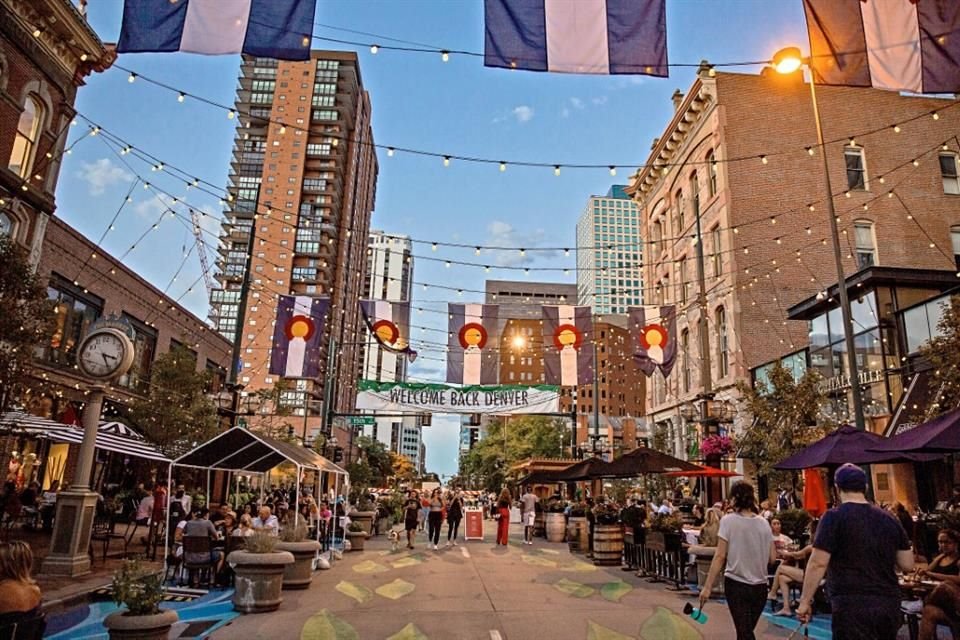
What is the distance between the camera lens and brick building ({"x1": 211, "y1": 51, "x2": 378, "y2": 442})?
3693 inches

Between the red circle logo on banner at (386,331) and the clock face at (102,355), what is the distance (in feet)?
33.8

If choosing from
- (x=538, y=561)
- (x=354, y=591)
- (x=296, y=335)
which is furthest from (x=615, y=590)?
(x=296, y=335)

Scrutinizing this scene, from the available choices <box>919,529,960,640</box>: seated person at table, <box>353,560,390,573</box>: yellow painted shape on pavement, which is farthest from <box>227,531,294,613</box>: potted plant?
<box>919,529,960,640</box>: seated person at table

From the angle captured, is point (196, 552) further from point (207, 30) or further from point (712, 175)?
point (712, 175)

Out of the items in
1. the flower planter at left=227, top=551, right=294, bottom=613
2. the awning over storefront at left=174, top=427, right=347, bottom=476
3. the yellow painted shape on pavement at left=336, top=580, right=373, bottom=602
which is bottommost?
the yellow painted shape on pavement at left=336, top=580, right=373, bottom=602

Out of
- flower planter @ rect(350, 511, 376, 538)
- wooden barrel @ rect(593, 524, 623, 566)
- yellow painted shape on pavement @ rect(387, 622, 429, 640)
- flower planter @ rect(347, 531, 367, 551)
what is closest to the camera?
yellow painted shape on pavement @ rect(387, 622, 429, 640)

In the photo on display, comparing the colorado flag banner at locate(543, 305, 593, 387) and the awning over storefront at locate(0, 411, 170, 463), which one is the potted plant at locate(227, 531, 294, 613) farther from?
the colorado flag banner at locate(543, 305, 593, 387)

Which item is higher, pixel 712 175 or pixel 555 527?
pixel 712 175

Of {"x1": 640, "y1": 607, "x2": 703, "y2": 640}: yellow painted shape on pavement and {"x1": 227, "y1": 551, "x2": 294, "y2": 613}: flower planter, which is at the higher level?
{"x1": 227, "y1": 551, "x2": 294, "y2": 613}: flower planter

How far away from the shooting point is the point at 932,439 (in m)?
9.80

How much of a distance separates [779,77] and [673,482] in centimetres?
2287

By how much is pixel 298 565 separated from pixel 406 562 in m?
5.07

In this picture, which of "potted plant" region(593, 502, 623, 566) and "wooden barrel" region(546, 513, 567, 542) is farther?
"wooden barrel" region(546, 513, 567, 542)

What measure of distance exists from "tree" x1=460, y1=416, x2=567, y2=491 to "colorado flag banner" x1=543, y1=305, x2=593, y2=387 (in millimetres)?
45081
